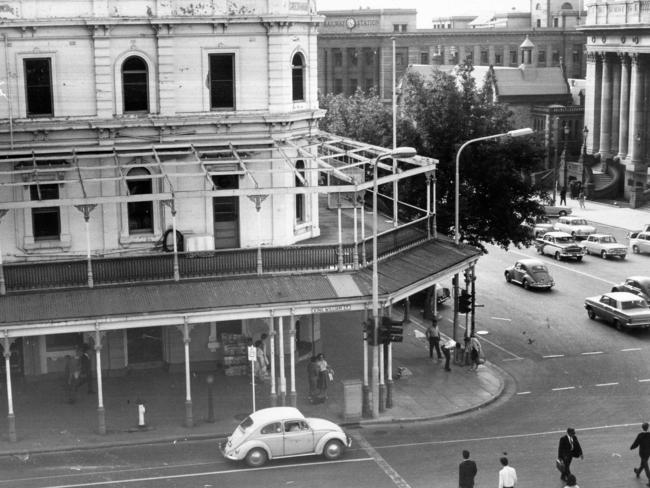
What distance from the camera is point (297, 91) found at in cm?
4234

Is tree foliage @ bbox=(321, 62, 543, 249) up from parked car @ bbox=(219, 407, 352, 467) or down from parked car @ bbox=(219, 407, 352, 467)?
up

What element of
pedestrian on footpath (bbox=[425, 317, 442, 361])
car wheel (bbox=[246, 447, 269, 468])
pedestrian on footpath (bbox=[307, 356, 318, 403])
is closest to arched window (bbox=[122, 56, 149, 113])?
pedestrian on footpath (bbox=[307, 356, 318, 403])

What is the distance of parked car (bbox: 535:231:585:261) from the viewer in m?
64.6

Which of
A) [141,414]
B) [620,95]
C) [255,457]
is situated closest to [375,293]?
[255,457]

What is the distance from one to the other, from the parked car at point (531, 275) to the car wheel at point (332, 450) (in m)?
26.4

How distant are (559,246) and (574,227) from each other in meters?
7.43

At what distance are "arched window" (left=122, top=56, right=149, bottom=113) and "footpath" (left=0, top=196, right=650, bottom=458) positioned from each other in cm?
876

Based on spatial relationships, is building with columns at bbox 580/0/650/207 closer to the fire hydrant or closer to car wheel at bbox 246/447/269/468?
the fire hydrant

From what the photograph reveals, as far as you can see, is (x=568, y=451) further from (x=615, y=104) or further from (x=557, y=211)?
(x=615, y=104)

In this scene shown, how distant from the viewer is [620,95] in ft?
323

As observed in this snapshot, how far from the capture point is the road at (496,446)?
100 feet

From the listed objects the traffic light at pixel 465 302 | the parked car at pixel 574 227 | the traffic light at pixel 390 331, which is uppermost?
the traffic light at pixel 390 331

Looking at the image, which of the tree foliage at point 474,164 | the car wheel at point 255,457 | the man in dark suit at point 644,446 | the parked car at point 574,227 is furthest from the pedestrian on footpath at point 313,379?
the parked car at point 574,227

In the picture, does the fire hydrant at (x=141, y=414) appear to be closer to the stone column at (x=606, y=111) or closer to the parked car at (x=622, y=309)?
the parked car at (x=622, y=309)
